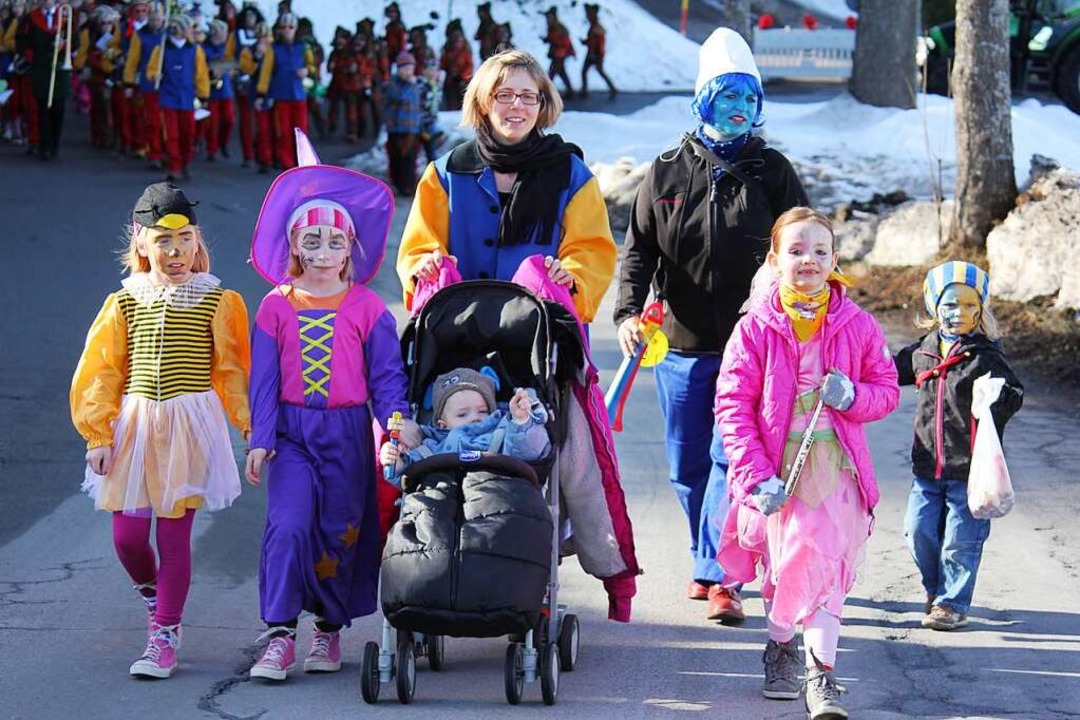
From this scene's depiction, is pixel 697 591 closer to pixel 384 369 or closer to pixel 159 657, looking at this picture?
pixel 384 369

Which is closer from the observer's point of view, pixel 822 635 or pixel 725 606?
pixel 822 635

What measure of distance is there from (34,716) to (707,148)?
3179 mm

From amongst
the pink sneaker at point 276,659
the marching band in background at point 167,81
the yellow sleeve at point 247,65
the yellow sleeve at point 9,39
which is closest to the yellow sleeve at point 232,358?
the pink sneaker at point 276,659

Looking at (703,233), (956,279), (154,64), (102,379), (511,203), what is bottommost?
(102,379)

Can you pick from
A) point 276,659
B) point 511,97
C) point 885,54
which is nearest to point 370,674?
point 276,659

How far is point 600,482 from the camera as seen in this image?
19.2 feet

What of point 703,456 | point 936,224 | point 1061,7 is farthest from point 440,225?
point 1061,7

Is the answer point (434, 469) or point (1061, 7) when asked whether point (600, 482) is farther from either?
point (1061, 7)

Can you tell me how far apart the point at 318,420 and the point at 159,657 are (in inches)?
37.7

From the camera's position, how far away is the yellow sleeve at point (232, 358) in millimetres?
5746

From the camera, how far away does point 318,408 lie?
5.67 meters

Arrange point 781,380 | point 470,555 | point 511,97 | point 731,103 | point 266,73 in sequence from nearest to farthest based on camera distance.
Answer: point 470,555
point 781,380
point 511,97
point 731,103
point 266,73

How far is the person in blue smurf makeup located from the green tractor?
19286 millimetres

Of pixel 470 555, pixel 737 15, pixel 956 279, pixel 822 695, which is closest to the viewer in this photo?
pixel 470 555
